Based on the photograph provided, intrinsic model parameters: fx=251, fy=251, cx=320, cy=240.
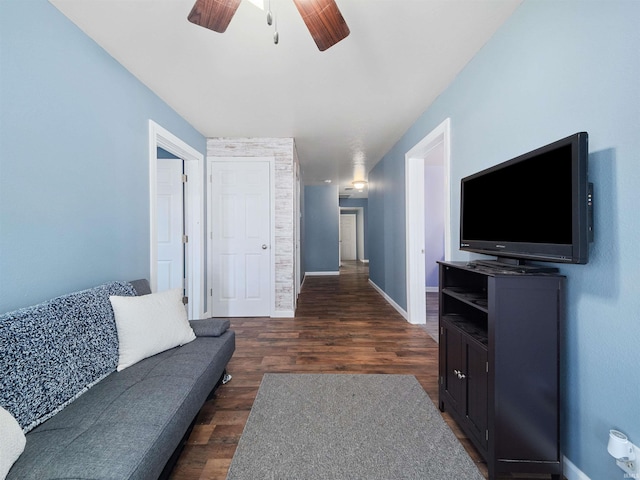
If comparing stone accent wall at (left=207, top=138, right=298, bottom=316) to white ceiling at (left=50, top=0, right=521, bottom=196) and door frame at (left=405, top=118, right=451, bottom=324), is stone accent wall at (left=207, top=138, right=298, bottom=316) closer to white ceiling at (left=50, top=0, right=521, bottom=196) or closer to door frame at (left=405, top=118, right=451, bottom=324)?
white ceiling at (left=50, top=0, right=521, bottom=196)

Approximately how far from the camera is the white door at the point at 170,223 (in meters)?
3.17

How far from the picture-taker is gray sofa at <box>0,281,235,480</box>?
81 cm

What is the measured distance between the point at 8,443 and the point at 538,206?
7.28ft

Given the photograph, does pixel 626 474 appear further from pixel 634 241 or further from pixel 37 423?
pixel 37 423

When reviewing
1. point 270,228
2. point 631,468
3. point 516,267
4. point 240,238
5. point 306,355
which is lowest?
A: point 306,355

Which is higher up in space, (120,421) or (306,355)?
(120,421)

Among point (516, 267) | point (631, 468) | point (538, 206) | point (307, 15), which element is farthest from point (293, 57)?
point (631, 468)

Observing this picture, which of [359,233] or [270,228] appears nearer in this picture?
[270,228]

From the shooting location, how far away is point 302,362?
2.32m

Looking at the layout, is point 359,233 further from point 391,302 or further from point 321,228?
point 391,302

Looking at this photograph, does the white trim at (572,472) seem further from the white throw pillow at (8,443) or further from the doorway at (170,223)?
the doorway at (170,223)

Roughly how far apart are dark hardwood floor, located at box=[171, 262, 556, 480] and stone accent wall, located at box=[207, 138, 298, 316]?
0.41 m

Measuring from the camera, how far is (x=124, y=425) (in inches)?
38.5

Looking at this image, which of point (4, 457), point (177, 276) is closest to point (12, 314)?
point (4, 457)
